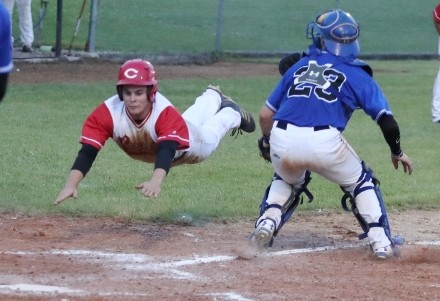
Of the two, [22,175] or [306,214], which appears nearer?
[306,214]

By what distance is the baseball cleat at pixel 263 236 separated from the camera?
20.9 feet

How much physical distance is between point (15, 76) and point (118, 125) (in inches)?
357

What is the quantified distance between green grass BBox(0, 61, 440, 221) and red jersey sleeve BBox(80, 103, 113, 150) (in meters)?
1.21

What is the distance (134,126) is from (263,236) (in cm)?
116

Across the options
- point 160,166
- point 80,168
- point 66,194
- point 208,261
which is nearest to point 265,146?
point 160,166

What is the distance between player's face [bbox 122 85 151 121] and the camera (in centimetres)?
658

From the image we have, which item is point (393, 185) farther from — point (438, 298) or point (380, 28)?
point (380, 28)

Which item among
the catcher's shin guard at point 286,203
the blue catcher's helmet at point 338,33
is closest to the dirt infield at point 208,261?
the catcher's shin guard at point 286,203

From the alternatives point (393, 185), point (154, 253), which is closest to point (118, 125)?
point (154, 253)

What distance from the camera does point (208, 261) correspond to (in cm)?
632

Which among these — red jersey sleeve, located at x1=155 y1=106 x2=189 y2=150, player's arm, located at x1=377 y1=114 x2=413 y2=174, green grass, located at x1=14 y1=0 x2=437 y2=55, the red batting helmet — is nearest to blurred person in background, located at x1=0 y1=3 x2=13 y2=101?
the red batting helmet

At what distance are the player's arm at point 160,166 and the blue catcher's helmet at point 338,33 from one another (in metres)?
1.18

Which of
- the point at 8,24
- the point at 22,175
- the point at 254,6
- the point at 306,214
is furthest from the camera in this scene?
the point at 254,6

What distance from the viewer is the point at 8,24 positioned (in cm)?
473
